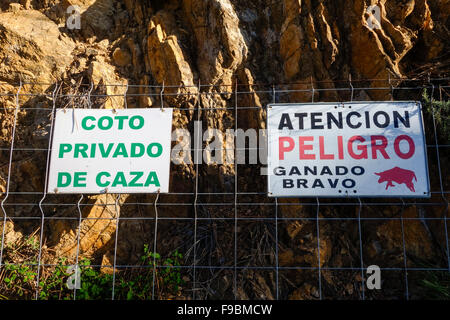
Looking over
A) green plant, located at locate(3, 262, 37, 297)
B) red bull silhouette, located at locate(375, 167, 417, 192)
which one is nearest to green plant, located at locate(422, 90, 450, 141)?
red bull silhouette, located at locate(375, 167, 417, 192)

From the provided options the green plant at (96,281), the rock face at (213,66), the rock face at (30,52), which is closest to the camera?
the green plant at (96,281)

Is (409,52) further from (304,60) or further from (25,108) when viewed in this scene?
(25,108)

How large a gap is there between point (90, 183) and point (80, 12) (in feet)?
10.2

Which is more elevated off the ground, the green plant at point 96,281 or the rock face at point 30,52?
the rock face at point 30,52

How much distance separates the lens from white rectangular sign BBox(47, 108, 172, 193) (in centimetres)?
416

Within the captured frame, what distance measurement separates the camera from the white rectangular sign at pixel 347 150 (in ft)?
13.1

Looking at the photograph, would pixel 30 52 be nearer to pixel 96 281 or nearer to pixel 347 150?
pixel 96 281

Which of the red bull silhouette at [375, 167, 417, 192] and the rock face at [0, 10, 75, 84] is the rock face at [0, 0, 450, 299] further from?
the red bull silhouette at [375, 167, 417, 192]

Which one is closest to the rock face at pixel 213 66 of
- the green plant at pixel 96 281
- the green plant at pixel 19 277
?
the green plant at pixel 96 281

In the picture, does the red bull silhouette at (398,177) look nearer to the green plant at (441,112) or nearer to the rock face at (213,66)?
the rock face at (213,66)

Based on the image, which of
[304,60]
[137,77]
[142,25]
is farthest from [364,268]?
[142,25]

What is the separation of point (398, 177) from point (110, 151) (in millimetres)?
3357
